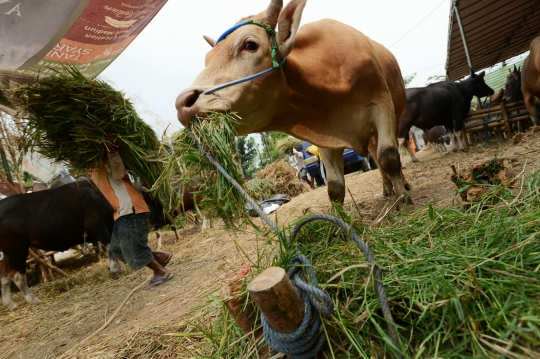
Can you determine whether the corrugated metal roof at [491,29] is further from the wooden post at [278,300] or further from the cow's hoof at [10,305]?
the cow's hoof at [10,305]

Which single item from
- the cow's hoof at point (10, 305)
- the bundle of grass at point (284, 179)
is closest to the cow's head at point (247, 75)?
the cow's hoof at point (10, 305)

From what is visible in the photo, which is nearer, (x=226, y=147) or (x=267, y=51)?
(x=226, y=147)

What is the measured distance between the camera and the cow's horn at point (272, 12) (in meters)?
2.71

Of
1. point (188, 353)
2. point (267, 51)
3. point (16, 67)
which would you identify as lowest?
point (188, 353)

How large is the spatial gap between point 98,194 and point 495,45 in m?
15.5

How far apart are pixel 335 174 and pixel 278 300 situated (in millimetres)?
2737

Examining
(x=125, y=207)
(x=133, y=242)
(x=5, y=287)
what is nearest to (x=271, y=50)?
(x=125, y=207)

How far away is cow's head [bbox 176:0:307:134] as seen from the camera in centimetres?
221

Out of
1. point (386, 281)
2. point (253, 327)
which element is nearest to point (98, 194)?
point (253, 327)

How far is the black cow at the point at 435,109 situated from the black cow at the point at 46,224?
790 cm

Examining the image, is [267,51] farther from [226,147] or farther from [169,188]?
[169,188]

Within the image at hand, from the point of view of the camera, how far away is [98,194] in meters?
6.21

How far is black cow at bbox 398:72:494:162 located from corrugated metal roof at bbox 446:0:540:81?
195 centimetres

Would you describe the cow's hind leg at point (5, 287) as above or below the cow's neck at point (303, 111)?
below
